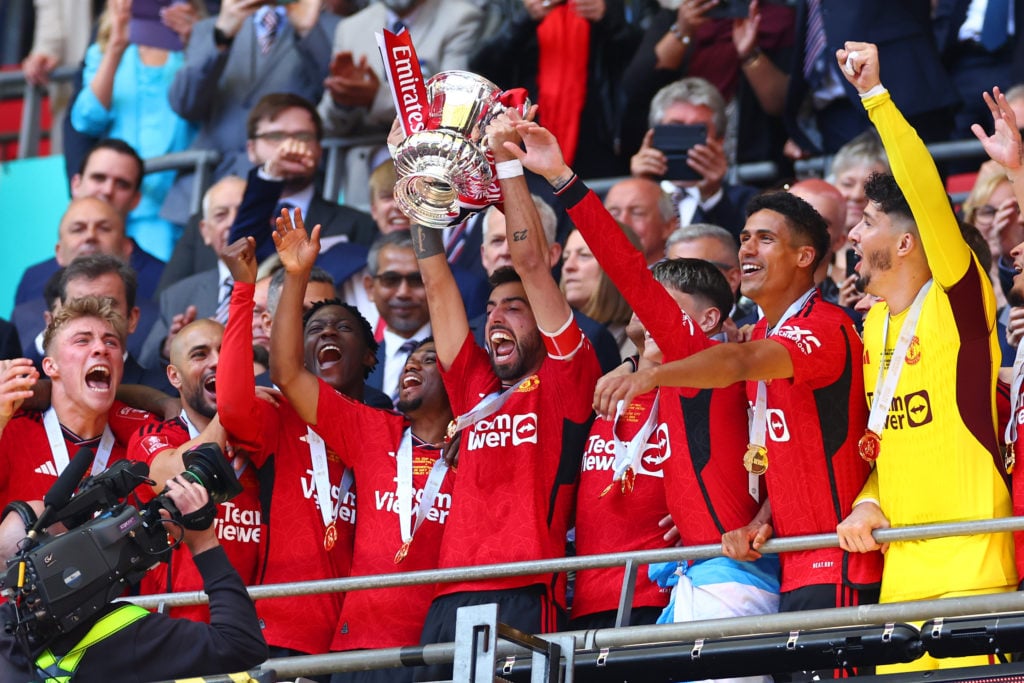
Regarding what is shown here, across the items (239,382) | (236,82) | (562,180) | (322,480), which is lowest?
(322,480)

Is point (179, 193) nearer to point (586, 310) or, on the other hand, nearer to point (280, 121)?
point (280, 121)

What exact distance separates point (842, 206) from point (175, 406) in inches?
125

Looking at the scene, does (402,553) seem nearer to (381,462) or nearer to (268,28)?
(381,462)

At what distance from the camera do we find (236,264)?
7.37 m

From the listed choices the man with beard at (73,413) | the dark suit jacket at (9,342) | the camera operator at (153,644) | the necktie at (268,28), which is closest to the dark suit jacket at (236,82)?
the necktie at (268,28)

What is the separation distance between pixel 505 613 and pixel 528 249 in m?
1.33

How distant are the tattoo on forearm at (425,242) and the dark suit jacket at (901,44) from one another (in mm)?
3356

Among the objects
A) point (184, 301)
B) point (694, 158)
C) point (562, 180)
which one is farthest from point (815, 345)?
point (184, 301)

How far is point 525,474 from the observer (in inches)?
269

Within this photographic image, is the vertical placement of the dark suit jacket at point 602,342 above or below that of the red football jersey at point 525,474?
above

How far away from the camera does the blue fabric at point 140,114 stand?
38.6 ft

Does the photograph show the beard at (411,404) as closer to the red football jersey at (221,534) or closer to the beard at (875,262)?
the red football jersey at (221,534)

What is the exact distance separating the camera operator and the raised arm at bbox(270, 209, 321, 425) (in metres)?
1.42

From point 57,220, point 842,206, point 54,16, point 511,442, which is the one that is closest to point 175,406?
point 511,442
